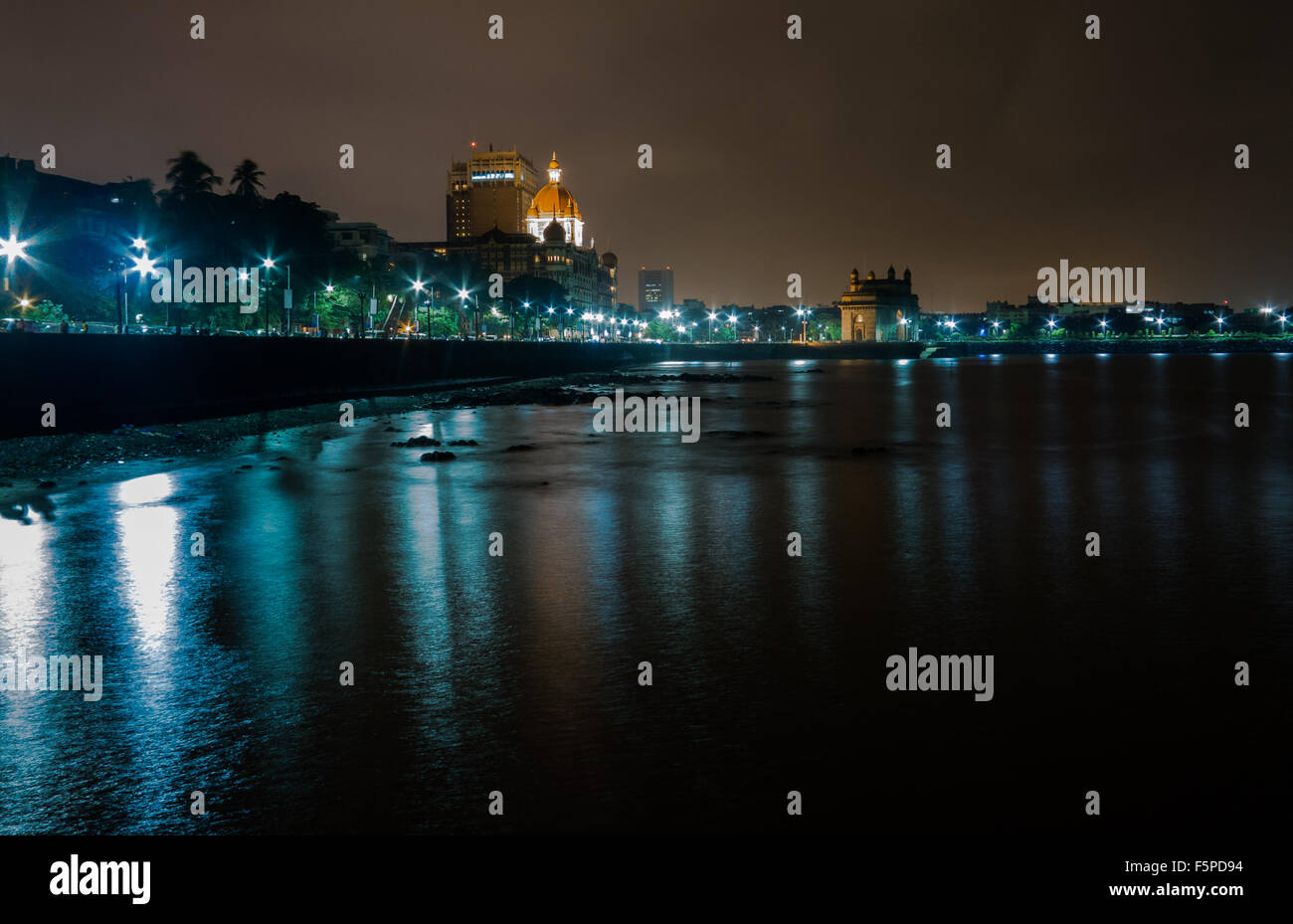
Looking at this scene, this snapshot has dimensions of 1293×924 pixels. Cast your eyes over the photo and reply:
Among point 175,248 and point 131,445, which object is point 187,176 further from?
point 131,445

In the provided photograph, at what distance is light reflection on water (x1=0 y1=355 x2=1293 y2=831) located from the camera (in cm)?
805

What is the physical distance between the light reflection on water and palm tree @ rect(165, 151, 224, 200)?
240ft

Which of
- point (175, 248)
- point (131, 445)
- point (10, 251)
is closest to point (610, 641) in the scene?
point (131, 445)

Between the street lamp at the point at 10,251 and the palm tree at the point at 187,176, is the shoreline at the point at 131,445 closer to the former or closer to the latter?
the street lamp at the point at 10,251

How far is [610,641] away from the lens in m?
12.1

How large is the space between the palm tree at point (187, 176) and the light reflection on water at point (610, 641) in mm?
73151

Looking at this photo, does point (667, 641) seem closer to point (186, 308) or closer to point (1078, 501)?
point (1078, 501)

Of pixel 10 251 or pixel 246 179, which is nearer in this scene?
pixel 10 251

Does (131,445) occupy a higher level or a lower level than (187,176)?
lower

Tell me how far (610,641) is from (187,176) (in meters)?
93.5

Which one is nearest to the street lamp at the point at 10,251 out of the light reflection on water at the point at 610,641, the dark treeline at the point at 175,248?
the dark treeline at the point at 175,248

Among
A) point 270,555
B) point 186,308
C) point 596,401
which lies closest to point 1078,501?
point 270,555

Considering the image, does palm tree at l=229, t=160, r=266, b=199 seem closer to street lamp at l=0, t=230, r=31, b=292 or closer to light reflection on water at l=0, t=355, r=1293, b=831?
street lamp at l=0, t=230, r=31, b=292

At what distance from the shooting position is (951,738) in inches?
359
